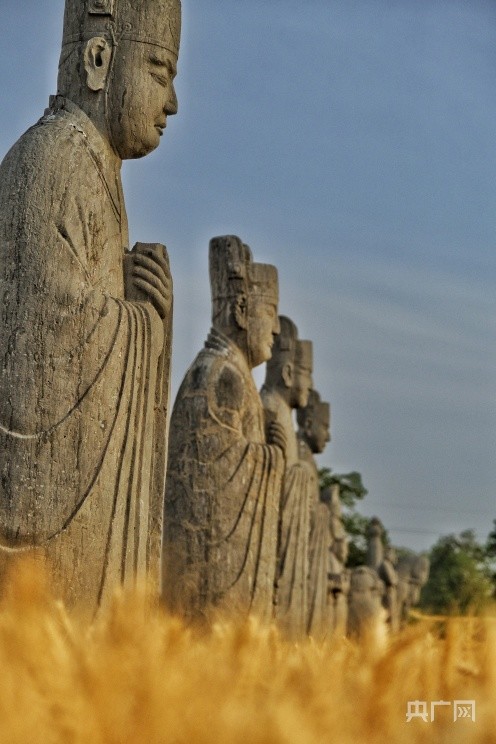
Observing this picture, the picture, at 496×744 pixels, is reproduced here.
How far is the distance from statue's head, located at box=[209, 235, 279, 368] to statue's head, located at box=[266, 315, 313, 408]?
11.0ft

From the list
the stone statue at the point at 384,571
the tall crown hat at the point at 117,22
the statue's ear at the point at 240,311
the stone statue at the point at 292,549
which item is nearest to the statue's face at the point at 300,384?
the stone statue at the point at 292,549

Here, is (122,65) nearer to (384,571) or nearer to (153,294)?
(153,294)

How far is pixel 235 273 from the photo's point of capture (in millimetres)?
11758

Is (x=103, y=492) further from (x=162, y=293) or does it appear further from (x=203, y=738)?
(x=203, y=738)

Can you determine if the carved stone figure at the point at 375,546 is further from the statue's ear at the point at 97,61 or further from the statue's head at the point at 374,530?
the statue's ear at the point at 97,61

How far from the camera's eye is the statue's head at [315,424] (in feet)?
63.1

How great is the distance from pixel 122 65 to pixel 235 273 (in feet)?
16.8

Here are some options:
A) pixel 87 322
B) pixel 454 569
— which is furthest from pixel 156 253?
pixel 454 569

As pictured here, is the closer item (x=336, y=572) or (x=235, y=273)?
(x=235, y=273)

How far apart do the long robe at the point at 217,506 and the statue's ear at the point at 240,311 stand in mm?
891

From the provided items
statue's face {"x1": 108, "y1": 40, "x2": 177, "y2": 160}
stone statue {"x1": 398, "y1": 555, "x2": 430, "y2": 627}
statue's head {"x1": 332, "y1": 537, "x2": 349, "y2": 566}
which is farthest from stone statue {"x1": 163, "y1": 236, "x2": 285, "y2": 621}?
stone statue {"x1": 398, "y1": 555, "x2": 430, "y2": 627}

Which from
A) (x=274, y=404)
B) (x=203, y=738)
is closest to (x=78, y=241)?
(x=203, y=738)

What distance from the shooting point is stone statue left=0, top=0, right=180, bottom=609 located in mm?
5676

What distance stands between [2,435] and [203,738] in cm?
403
